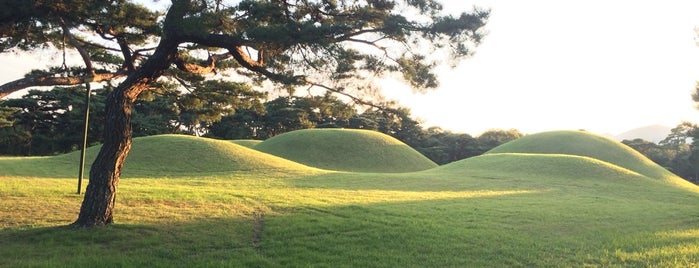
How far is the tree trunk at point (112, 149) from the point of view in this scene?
31.5 ft

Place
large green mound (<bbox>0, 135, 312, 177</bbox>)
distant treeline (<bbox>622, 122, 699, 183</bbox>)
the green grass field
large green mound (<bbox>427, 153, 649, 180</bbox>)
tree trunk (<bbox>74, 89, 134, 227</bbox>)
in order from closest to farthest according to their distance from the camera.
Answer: the green grass field
tree trunk (<bbox>74, 89, 134, 227</bbox>)
large green mound (<bbox>0, 135, 312, 177</bbox>)
large green mound (<bbox>427, 153, 649, 180</bbox>)
distant treeline (<bbox>622, 122, 699, 183</bbox>)

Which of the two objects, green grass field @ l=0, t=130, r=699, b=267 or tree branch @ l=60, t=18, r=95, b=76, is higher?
tree branch @ l=60, t=18, r=95, b=76

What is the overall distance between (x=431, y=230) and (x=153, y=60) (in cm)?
746

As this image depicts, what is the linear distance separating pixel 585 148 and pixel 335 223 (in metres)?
39.1

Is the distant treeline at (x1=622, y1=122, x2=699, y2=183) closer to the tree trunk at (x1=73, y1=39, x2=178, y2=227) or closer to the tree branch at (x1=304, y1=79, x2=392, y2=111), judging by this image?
the tree branch at (x1=304, y1=79, x2=392, y2=111)

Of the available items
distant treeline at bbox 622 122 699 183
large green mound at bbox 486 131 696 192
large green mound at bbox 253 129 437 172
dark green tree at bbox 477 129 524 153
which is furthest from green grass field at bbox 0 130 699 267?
dark green tree at bbox 477 129 524 153

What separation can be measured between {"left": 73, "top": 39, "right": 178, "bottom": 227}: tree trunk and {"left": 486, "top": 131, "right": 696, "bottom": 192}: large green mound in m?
37.5

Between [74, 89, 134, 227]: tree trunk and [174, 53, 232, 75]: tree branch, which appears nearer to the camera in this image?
[74, 89, 134, 227]: tree trunk

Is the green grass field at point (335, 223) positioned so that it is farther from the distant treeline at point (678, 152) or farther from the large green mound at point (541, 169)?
the distant treeline at point (678, 152)

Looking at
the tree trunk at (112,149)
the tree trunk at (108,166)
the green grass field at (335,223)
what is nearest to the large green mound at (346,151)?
the green grass field at (335,223)

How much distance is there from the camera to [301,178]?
24422 mm

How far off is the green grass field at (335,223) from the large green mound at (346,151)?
11641 millimetres

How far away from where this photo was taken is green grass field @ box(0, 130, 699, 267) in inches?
326

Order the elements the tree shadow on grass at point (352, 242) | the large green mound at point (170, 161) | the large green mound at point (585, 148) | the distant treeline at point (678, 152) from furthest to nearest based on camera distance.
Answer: the distant treeline at point (678, 152) → the large green mound at point (585, 148) → the large green mound at point (170, 161) → the tree shadow on grass at point (352, 242)
